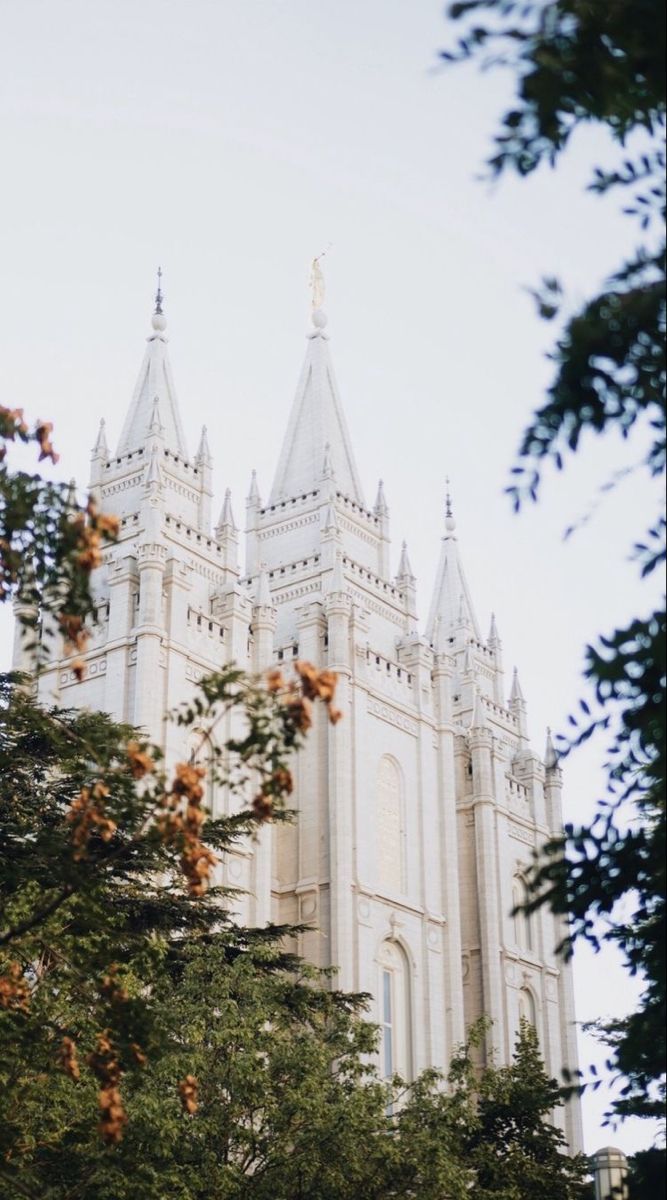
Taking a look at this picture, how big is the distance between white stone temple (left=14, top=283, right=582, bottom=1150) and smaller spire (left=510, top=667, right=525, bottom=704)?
9.45ft

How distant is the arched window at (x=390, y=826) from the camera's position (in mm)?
35594

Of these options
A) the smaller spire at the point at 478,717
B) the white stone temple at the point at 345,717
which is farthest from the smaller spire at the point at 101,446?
the smaller spire at the point at 478,717

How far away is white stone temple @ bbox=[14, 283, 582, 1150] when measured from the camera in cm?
3272

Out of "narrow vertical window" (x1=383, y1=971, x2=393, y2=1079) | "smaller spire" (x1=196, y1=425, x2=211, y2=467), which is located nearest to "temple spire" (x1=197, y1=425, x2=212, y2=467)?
"smaller spire" (x1=196, y1=425, x2=211, y2=467)

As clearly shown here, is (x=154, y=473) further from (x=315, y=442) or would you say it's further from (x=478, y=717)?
(x=478, y=717)

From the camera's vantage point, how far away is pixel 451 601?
164 feet

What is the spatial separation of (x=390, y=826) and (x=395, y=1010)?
402 cm

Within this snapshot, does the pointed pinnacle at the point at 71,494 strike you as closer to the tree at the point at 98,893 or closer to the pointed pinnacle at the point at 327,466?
the tree at the point at 98,893

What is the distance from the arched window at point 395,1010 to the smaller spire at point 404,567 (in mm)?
10532

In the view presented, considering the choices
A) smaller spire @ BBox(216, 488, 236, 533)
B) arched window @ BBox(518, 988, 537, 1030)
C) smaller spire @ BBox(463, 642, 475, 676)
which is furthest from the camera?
smaller spire @ BBox(463, 642, 475, 676)

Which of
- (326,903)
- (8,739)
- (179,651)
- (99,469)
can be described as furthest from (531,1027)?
(99,469)

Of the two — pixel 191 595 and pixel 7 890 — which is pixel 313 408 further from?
pixel 7 890

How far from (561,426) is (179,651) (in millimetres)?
25949

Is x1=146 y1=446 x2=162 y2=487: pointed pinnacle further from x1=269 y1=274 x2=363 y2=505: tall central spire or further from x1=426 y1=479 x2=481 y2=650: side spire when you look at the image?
x1=426 y1=479 x2=481 y2=650: side spire
